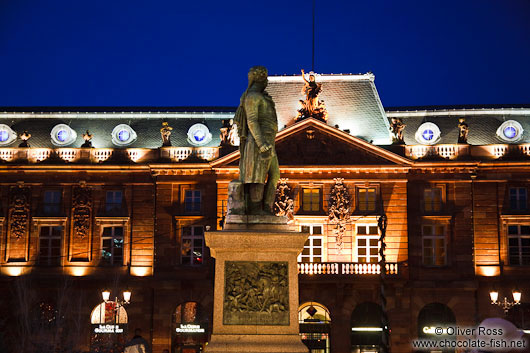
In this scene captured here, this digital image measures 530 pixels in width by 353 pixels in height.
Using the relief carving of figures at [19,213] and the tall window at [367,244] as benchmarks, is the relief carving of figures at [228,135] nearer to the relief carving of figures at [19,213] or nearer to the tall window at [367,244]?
the tall window at [367,244]

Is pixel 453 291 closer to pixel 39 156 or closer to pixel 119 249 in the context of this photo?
pixel 119 249

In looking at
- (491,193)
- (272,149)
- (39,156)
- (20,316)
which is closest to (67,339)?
(20,316)

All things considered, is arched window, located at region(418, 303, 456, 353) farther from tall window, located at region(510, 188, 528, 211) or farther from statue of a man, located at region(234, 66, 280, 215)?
statue of a man, located at region(234, 66, 280, 215)

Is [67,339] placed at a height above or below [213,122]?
below

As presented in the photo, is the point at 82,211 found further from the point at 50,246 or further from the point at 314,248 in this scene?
the point at 314,248

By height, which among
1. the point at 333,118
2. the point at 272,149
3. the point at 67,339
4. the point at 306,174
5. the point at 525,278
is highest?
the point at 333,118

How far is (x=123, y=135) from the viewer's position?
42.5m

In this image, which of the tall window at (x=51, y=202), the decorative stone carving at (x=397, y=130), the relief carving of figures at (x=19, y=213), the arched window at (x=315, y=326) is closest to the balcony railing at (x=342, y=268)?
the arched window at (x=315, y=326)

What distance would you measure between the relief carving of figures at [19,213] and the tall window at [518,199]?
2393 centimetres

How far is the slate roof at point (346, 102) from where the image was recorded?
4059cm

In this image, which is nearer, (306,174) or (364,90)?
(306,174)

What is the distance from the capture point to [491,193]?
39.8m

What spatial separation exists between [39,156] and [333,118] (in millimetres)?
15044

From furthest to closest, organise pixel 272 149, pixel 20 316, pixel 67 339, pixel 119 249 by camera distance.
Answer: pixel 119 249
pixel 20 316
pixel 67 339
pixel 272 149
